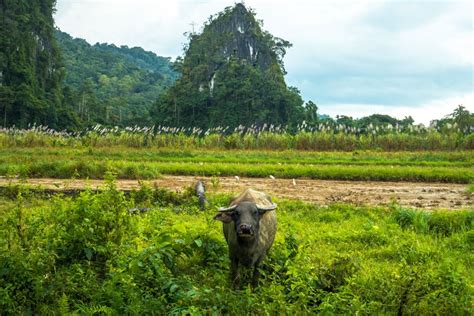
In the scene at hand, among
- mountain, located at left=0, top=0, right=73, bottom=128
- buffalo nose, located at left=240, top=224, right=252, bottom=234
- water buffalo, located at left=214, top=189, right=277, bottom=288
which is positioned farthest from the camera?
mountain, located at left=0, top=0, right=73, bottom=128

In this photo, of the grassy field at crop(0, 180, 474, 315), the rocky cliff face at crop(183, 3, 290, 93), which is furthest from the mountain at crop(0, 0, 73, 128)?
the grassy field at crop(0, 180, 474, 315)

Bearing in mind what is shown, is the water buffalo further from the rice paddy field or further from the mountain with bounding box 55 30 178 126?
the mountain with bounding box 55 30 178 126

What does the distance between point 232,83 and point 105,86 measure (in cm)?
3468

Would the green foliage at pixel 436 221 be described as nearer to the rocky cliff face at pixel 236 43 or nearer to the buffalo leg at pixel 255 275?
the buffalo leg at pixel 255 275

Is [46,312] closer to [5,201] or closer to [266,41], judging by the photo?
[5,201]

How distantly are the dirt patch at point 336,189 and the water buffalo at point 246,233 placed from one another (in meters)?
4.37

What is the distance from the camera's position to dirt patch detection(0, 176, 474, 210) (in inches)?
422

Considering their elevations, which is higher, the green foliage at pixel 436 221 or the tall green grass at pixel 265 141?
the tall green grass at pixel 265 141

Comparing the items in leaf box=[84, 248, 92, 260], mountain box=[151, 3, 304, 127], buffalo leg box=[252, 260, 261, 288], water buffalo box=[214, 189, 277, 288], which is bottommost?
buffalo leg box=[252, 260, 261, 288]

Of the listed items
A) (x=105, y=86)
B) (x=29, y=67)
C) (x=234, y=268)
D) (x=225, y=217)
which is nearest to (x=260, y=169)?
(x=234, y=268)

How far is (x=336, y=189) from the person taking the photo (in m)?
12.8

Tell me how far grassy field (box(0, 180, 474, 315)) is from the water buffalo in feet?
0.67

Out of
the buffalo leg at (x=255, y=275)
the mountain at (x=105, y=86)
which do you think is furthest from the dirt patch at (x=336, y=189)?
the mountain at (x=105, y=86)

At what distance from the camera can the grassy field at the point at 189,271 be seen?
436 cm
